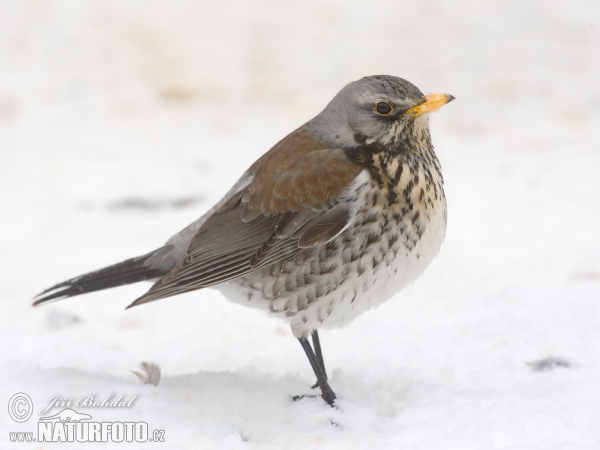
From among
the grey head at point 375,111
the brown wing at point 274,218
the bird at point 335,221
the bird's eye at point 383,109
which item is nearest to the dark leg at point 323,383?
the bird at point 335,221

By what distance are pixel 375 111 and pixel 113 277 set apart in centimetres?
Answer: 150

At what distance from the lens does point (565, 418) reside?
3.68 metres

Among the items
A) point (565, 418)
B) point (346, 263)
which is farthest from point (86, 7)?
point (565, 418)

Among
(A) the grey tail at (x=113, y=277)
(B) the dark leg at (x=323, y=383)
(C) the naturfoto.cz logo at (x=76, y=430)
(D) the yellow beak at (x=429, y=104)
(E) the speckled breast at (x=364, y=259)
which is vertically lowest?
(C) the naturfoto.cz logo at (x=76, y=430)

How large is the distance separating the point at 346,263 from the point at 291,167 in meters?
0.53

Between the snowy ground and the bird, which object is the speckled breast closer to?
the bird

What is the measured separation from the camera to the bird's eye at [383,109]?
12.6ft

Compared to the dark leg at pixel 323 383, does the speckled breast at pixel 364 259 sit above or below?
above

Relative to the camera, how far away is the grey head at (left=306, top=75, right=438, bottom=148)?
384 cm

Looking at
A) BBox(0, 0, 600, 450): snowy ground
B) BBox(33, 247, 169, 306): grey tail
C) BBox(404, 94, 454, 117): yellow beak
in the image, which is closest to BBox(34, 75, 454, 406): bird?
BBox(404, 94, 454, 117): yellow beak

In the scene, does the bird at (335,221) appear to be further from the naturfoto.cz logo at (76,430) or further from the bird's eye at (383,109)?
the naturfoto.cz logo at (76,430)

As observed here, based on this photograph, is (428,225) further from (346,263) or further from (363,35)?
(363,35)

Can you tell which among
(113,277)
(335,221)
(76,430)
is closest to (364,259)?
(335,221)

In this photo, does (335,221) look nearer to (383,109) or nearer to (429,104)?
(383,109)
